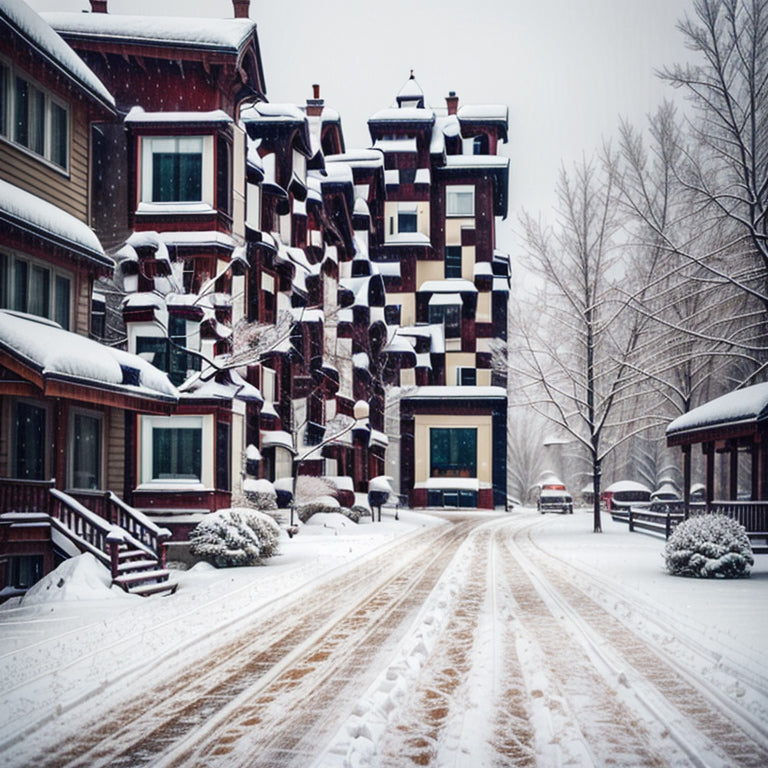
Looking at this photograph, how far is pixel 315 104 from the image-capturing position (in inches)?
1779

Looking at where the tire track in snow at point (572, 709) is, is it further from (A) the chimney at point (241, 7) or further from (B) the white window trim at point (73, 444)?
(A) the chimney at point (241, 7)

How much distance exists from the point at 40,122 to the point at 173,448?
9.45 meters

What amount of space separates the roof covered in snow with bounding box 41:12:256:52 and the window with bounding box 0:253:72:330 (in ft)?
31.0

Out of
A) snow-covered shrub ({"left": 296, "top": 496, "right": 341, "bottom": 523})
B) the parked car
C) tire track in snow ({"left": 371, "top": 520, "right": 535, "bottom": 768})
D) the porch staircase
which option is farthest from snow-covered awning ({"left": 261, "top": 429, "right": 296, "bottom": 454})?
the parked car

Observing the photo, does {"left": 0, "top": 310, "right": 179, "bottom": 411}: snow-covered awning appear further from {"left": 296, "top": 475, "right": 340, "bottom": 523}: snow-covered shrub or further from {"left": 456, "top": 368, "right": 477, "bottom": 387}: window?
{"left": 456, "top": 368, "right": 477, "bottom": 387}: window

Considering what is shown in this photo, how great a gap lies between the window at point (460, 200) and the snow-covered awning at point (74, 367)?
125 feet

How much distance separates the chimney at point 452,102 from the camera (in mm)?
61219

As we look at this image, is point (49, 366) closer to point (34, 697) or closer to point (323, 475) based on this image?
point (34, 697)

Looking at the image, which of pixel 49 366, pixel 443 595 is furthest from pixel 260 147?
pixel 443 595

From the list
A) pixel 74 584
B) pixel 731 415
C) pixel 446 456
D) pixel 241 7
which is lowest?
pixel 74 584

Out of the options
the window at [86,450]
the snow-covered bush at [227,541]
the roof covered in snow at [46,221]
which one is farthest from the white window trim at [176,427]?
the roof covered in snow at [46,221]

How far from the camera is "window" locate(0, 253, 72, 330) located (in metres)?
17.8

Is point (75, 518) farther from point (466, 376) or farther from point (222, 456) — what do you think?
point (466, 376)

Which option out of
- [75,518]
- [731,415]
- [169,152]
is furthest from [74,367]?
[731,415]
